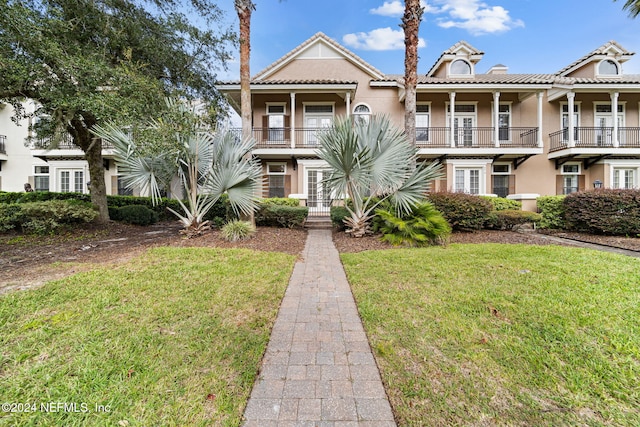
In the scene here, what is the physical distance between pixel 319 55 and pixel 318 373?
17635mm

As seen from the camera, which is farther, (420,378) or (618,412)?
(420,378)

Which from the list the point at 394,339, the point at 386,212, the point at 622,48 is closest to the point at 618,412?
the point at 394,339

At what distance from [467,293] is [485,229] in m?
6.72

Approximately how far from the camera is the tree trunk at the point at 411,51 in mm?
9078

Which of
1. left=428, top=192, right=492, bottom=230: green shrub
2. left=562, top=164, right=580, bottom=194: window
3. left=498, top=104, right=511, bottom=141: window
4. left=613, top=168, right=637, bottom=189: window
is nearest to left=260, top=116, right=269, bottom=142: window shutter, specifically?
left=428, top=192, right=492, bottom=230: green shrub

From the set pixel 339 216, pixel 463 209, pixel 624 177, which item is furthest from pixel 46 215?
pixel 624 177

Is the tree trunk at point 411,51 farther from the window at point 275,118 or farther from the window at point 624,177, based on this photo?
the window at point 624,177

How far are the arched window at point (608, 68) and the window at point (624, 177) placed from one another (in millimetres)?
6032

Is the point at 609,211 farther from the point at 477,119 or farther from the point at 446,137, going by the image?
the point at 477,119

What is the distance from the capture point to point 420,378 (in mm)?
2242

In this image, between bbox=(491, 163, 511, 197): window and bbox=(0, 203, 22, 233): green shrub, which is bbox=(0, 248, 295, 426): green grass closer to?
bbox=(0, 203, 22, 233): green shrub

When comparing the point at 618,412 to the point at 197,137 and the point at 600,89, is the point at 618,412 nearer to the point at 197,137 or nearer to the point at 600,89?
the point at 197,137

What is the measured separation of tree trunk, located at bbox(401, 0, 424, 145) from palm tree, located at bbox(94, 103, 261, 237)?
5552mm

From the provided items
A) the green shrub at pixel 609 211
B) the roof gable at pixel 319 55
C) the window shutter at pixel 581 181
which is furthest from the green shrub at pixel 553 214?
the roof gable at pixel 319 55
